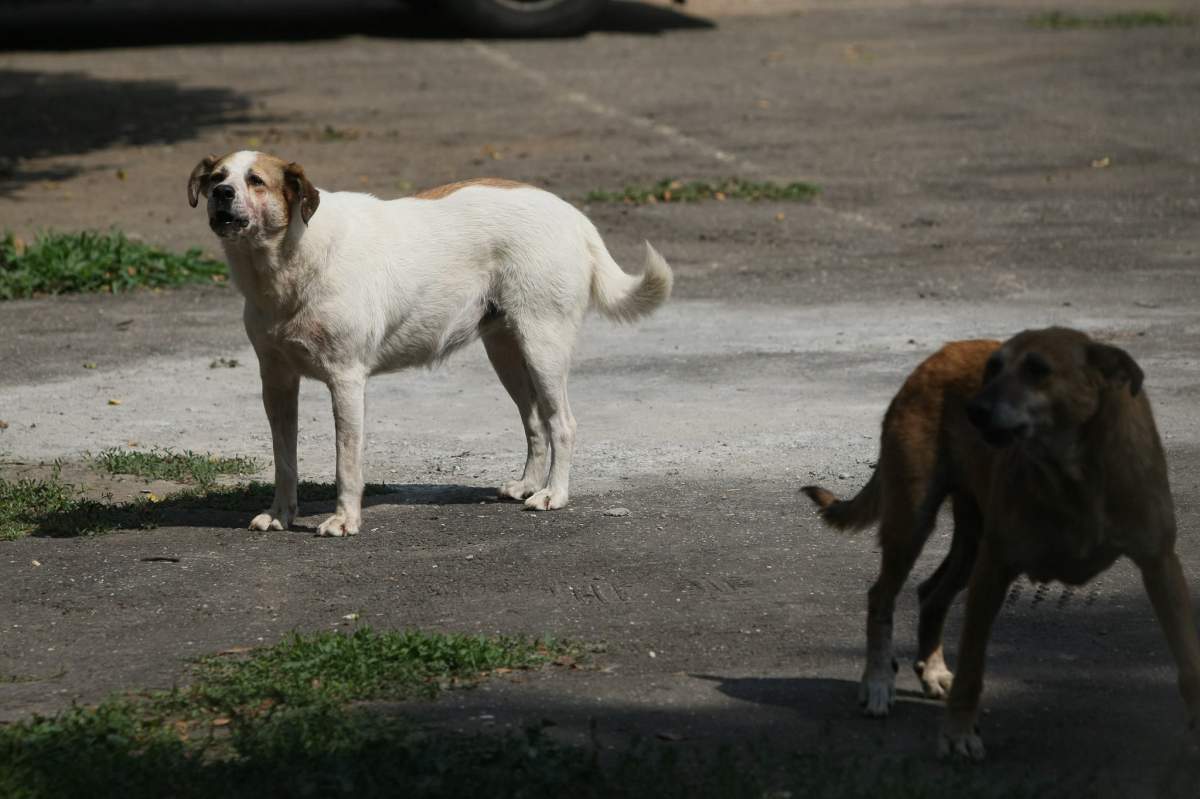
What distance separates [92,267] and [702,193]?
4919 millimetres

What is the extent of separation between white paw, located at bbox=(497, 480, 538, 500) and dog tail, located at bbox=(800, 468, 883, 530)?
7.53 feet

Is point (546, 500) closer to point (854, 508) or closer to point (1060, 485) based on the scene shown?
point (854, 508)

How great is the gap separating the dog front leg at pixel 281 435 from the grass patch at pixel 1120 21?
684 inches

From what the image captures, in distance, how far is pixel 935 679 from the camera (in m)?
5.23

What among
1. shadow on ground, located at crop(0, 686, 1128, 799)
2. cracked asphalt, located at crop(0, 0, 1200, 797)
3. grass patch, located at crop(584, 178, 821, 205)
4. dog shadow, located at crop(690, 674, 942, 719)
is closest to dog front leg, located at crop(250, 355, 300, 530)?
cracked asphalt, located at crop(0, 0, 1200, 797)

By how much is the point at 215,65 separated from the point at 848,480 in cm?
1532

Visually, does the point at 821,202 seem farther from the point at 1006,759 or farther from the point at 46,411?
the point at 1006,759

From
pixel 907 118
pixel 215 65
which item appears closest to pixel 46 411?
pixel 907 118

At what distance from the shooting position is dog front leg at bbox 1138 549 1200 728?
15.1 feet

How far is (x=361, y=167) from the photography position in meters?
15.2

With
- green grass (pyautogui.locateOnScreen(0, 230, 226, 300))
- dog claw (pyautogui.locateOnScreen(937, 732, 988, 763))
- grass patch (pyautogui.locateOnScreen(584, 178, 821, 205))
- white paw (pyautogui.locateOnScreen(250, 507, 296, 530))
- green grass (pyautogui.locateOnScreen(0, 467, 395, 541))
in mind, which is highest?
dog claw (pyautogui.locateOnScreen(937, 732, 988, 763))

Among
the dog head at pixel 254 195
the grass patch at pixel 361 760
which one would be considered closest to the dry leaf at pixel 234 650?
the grass patch at pixel 361 760

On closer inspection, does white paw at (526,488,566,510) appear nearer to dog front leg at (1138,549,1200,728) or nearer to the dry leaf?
the dry leaf

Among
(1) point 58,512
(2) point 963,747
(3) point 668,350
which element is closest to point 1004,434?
(2) point 963,747
